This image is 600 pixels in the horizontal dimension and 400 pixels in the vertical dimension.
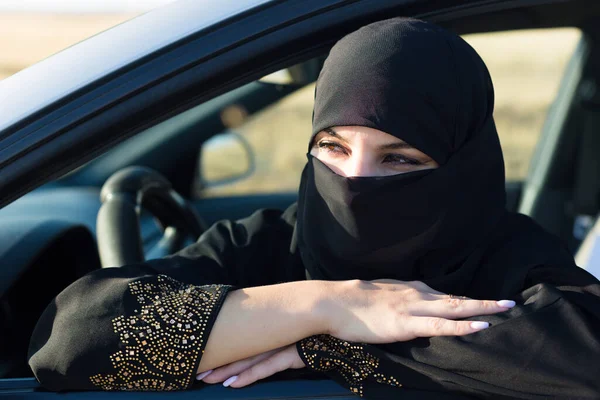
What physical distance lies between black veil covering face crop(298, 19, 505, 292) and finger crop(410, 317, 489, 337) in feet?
0.86

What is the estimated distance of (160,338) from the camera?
1.33 metres

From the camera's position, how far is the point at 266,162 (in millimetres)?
10258

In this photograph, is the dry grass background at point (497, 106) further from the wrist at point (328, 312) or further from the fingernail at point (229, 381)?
the fingernail at point (229, 381)

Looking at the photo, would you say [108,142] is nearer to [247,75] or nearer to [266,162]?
[247,75]

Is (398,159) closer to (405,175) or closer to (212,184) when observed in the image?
(405,175)

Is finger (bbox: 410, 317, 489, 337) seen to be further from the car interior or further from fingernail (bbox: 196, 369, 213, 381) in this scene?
the car interior


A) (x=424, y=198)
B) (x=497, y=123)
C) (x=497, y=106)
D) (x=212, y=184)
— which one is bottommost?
(x=497, y=106)

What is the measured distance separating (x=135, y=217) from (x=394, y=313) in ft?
3.20

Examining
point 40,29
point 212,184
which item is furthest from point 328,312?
point 40,29

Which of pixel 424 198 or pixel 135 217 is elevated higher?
pixel 424 198

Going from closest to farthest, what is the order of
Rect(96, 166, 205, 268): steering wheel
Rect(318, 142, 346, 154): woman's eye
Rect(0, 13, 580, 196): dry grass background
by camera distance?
1. Rect(318, 142, 346, 154): woman's eye
2. Rect(96, 166, 205, 268): steering wheel
3. Rect(0, 13, 580, 196): dry grass background

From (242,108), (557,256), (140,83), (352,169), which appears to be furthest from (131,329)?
(242,108)

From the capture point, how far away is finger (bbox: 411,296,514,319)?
1338mm

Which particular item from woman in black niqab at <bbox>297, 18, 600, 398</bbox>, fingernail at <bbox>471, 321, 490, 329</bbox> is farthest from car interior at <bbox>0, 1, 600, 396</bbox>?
fingernail at <bbox>471, 321, 490, 329</bbox>
